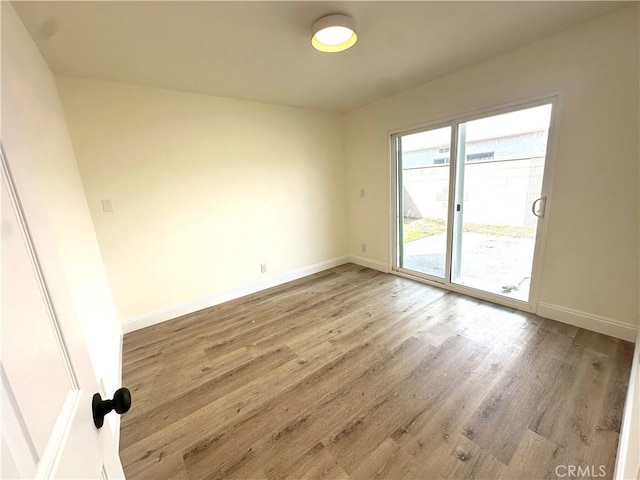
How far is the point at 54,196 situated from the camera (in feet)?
4.70

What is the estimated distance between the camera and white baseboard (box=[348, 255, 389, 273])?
3.96 meters

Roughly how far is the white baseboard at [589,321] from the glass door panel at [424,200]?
3.52ft

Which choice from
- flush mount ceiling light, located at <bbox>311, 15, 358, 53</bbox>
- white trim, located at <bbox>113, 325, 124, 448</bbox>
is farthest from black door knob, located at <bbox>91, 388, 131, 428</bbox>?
flush mount ceiling light, located at <bbox>311, 15, 358, 53</bbox>

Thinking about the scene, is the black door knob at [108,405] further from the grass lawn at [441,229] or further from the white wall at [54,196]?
the grass lawn at [441,229]

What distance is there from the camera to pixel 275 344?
2.34 m

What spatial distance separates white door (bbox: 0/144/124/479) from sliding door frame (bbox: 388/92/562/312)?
3141 mm

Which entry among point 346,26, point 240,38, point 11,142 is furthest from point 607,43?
point 11,142

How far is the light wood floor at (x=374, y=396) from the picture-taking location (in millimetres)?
1354

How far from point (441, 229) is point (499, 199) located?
72 cm

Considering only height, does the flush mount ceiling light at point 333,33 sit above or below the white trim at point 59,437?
above

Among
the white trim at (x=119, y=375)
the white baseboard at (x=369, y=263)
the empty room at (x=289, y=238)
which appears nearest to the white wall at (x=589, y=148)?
the empty room at (x=289, y=238)

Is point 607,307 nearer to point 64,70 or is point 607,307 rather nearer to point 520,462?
point 520,462

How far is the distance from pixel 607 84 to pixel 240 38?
2.67 meters

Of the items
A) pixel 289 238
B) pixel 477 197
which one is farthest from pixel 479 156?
pixel 289 238
